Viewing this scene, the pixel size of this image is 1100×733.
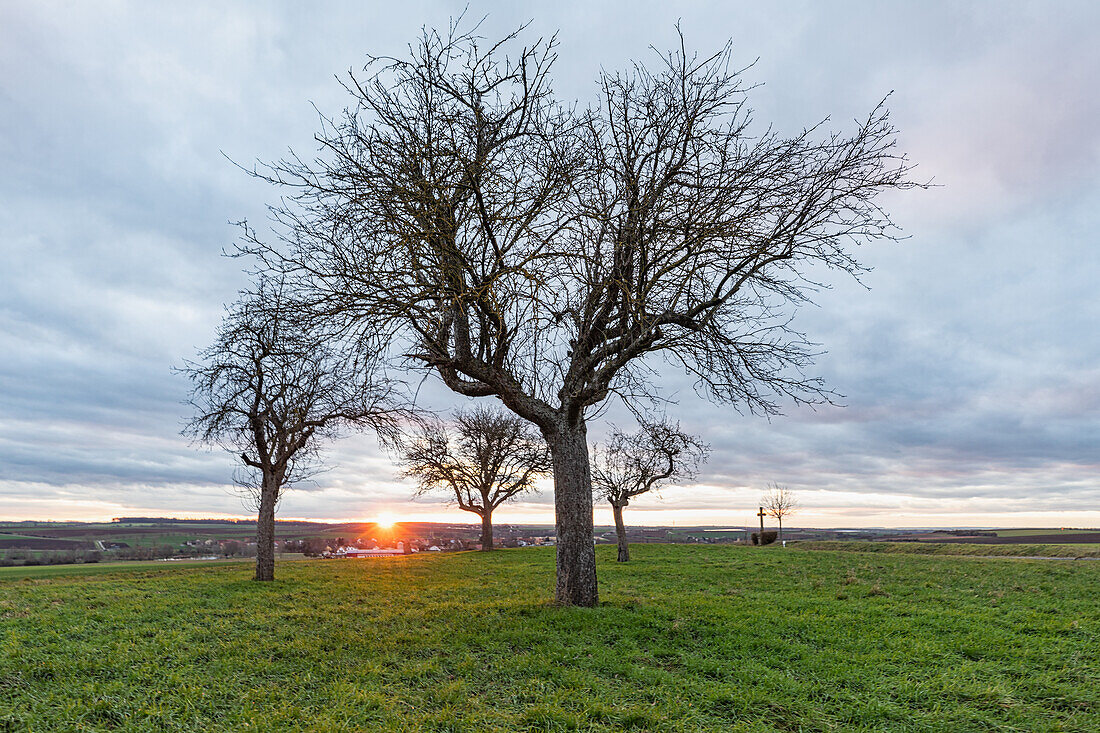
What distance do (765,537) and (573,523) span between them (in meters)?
36.3

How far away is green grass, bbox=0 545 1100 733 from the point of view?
5449mm

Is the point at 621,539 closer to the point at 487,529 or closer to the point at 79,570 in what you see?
the point at 487,529

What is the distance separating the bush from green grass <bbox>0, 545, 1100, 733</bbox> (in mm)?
27892

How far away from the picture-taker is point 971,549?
32.7m

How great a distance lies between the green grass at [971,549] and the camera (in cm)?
2861

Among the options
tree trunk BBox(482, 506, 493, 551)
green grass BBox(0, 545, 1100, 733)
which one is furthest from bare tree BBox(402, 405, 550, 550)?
green grass BBox(0, 545, 1100, 733)

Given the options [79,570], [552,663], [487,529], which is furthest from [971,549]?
[79,570]

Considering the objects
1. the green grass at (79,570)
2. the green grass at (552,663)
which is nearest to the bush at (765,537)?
the green grass at (552,663)

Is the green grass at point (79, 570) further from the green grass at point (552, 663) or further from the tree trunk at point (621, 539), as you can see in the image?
the tree trunk at point (621, 539)

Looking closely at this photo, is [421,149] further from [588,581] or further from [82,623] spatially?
[82,623]

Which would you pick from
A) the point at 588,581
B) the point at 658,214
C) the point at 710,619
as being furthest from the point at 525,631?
the point at 658,214

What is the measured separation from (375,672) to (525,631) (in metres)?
2.59

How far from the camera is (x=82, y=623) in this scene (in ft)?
30.1

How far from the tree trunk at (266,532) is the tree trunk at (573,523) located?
41.4 ft
